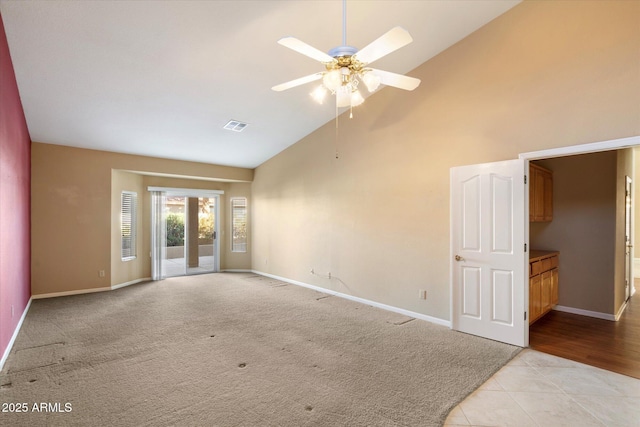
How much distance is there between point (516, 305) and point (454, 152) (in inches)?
79.0

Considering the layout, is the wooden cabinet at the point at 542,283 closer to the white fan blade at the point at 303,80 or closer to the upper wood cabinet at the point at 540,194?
the upper wood cabinet at the point at 540,194

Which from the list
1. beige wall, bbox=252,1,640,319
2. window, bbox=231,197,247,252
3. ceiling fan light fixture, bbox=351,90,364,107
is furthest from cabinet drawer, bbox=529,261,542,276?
window, bbox=231,197,247,252

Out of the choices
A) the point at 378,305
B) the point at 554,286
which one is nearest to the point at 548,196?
the point at 554,286

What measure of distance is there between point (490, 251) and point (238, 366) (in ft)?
10.3

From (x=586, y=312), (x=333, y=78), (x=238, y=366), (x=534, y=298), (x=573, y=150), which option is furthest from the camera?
(x=586, y=312)

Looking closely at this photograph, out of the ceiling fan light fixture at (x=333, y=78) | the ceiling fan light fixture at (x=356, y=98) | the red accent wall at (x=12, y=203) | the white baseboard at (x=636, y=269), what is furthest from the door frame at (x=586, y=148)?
the white baseboard at (x=636, y=269)

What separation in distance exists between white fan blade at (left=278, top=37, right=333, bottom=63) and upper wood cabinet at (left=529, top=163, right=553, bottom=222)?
11.2 ft

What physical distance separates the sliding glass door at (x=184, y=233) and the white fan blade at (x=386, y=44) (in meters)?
6.32

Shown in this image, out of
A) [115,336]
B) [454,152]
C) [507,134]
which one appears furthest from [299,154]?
[115,336]

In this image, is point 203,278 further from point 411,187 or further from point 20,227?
point 411,187

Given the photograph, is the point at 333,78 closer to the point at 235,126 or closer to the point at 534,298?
the point at 235,126

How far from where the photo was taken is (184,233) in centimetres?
841

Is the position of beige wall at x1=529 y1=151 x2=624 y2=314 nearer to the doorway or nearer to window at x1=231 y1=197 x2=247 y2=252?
window at x1=231 y1=197 x2=247 y2=252

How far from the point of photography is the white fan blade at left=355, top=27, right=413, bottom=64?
1970 mm
